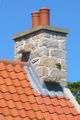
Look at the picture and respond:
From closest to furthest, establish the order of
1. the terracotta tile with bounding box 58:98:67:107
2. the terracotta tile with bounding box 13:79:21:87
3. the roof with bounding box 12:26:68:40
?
1. the terracotta tile with bounding box 13:79:21:87
2. the terracotta tile with bounding box 58:98:67:107
3. the roof with bounding box 12:26:68:40

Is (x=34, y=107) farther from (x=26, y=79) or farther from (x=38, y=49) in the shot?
(x=38, y=49)

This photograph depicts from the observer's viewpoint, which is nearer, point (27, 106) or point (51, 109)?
point (27, 106)

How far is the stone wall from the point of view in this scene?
12.1 m

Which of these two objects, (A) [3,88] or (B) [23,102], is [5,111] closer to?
(B) [23,102]

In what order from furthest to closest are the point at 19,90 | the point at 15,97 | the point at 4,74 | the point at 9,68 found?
the point at 9,68 → the point at 4,74 → the point at 19,90 → the point at 15,97

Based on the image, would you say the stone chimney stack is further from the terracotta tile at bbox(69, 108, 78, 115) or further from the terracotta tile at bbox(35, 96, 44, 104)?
the terracotta tile at bbox(69, 108, 78, 115)

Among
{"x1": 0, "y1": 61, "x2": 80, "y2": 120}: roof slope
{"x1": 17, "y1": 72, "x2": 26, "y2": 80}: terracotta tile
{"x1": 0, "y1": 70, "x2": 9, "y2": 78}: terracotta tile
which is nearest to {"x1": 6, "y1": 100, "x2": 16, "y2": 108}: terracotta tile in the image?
{"x1": 0, "y1": 61, "x2": 80, "y2": 120}: roof slope

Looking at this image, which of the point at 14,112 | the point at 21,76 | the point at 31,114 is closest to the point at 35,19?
the point at 21,76

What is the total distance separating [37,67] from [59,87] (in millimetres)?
674

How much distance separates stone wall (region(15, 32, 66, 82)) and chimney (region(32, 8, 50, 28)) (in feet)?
1.19

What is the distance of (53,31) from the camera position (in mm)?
12430

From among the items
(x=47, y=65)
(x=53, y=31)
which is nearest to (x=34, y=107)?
(x=47, y=65)

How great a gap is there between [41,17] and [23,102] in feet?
8.44

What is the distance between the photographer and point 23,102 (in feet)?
36.0
